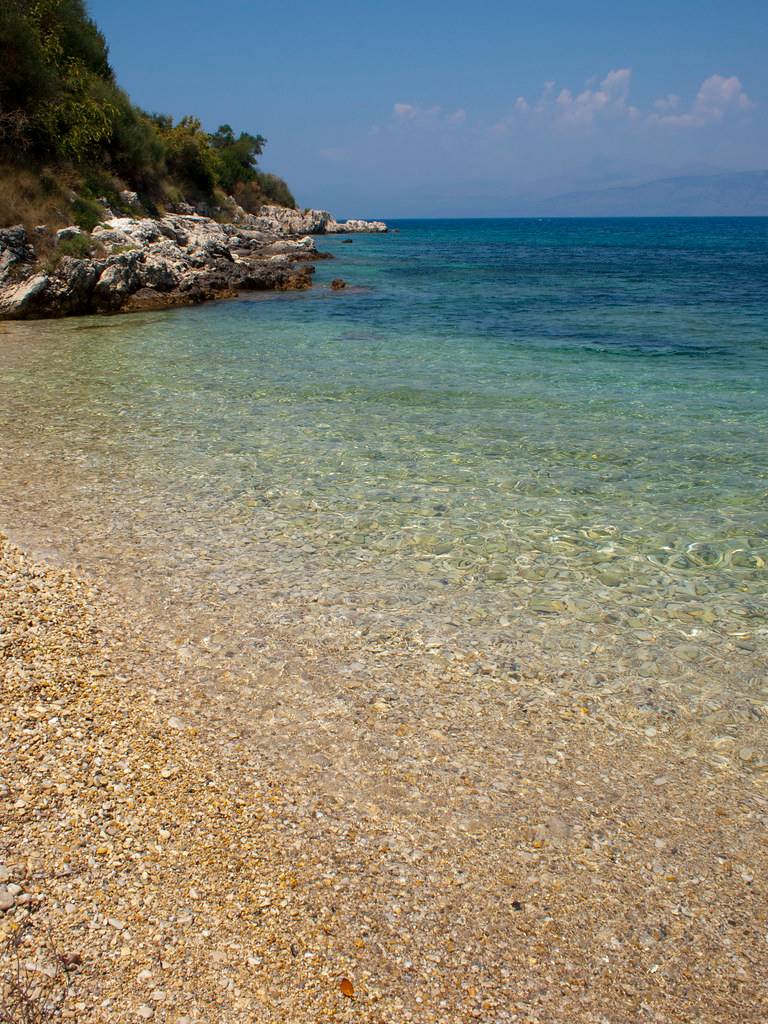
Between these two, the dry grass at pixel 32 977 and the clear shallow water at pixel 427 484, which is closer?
the dry grass at pixel 32 977

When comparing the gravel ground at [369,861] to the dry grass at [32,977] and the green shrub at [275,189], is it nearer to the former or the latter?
the dry grass at [32,977]

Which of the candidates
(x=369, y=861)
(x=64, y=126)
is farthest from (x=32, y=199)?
(x=369, y=861)

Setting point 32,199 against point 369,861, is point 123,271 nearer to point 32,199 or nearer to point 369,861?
point 32,199

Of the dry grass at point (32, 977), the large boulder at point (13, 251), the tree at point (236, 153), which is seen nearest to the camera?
the dry grass at point (32, 977)

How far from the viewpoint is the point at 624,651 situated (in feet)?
19.0

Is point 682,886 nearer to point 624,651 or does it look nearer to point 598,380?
point 624,651

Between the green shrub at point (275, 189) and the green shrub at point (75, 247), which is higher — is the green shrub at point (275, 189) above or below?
above

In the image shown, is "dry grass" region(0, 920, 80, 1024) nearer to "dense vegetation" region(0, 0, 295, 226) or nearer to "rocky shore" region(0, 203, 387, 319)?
"rocky shore" region(0, 203, 387, 319)

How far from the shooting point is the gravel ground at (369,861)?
3078 mm

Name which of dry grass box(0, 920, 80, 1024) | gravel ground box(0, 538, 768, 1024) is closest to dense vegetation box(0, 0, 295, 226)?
gravel ground box(0, 538, 768, 1024)

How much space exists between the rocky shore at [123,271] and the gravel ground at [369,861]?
21203 mm

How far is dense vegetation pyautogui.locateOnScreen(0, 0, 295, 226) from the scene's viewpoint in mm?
27812

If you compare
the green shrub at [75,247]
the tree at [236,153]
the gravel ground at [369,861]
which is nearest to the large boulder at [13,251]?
the green shrub at [75,247]

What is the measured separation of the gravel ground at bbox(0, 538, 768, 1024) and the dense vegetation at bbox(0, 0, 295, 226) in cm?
2601
